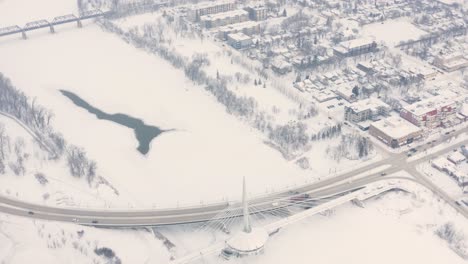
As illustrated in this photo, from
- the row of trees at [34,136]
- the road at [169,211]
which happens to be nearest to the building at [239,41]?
the row of trees at [34,136]

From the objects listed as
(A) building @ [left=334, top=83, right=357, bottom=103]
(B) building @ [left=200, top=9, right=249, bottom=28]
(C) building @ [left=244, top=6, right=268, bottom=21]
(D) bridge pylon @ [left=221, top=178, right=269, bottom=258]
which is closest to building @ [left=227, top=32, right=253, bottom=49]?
(B) building @ [left=200, top=9, right=249, bottom=28]

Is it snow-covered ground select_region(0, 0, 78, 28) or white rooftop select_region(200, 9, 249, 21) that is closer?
white rooftop select_region(200, 9, 249, 21)

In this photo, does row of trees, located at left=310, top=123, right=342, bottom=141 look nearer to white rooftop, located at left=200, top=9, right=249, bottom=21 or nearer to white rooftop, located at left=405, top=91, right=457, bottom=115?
white rooftop, located at left=405, top=91, right=457, bottom=115

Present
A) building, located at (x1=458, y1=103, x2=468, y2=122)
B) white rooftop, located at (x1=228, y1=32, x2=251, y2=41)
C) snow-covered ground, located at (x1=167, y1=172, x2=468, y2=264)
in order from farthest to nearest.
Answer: white rooftop, located at (x1=228, y1=32, x2=251, y2=41) → building, located at (x1=458, y1=103, x2=468, y2=122) → snow-covered ground, located at (x1=167, y1=172, x2=468, y2=264)

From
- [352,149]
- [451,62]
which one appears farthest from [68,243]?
[451,62]

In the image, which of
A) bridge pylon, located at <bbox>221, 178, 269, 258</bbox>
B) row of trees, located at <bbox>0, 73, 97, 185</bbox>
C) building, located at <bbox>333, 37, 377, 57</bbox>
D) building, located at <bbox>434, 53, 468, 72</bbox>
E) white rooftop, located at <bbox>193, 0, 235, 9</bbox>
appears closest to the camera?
bridge pylon, located at <bbox>221, 178, 269, 258</bbox>

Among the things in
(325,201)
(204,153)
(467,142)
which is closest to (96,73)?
(204,153)
